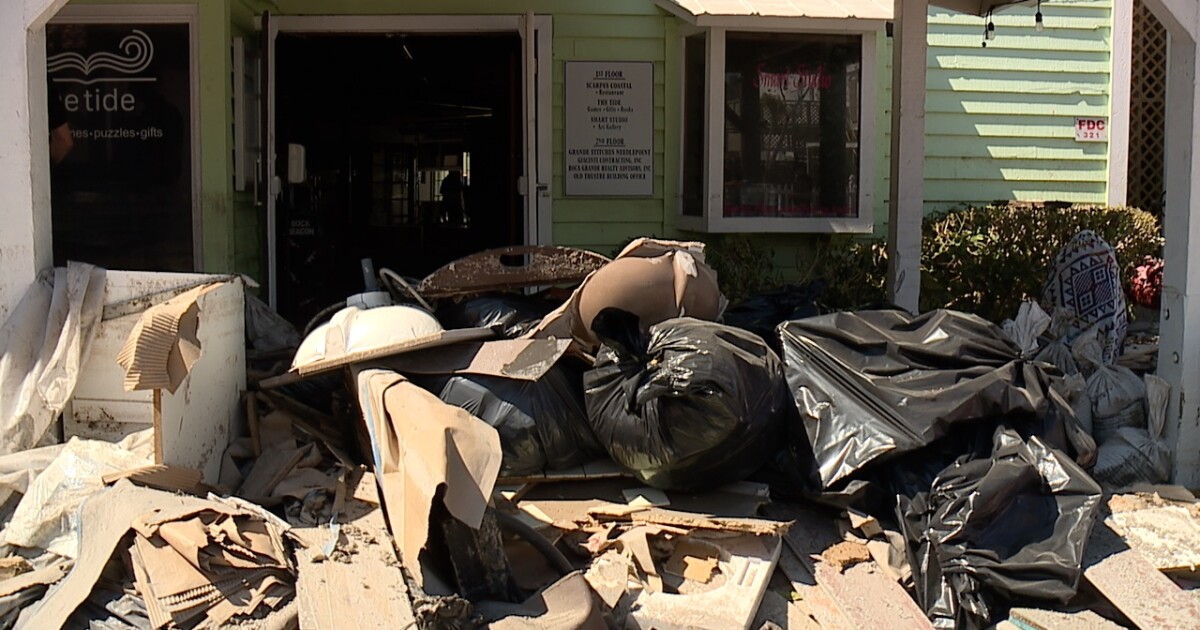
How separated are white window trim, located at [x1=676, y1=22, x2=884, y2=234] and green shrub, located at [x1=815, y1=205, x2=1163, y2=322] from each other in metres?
0.25

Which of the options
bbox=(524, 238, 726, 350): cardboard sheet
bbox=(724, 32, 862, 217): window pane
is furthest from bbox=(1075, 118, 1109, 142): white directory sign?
bbox=(524, 238, 726, 350): cardboard sheet

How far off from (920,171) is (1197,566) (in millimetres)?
2941

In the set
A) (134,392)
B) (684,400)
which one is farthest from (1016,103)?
(134,392)

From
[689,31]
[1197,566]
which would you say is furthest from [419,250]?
[1197,566]

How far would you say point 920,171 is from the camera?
6219 millimetres

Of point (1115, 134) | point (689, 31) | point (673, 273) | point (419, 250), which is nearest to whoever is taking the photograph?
point (673, 273)

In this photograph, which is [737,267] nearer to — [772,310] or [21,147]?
[772,310]

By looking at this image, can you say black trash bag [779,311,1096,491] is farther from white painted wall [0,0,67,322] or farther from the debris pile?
white painted wall [0,0,67,322]

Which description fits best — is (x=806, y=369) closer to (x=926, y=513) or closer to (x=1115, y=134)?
(x=926, y=513)

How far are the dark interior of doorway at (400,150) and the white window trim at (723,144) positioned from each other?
9.01 feet

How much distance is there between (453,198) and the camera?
11.3 metres

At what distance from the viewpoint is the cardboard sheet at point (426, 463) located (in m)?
3.13

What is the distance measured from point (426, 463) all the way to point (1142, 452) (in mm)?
3304

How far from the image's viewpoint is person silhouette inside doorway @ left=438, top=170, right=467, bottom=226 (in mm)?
11242
